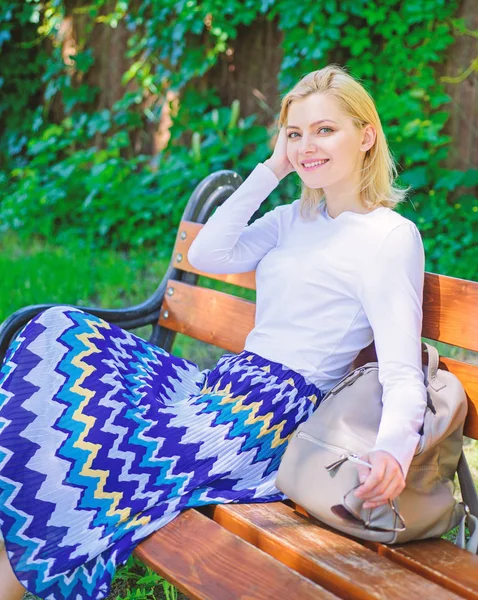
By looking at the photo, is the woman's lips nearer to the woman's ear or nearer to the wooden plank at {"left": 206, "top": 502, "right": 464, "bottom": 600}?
the woman's ear

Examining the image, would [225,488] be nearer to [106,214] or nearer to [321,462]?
[321,462]

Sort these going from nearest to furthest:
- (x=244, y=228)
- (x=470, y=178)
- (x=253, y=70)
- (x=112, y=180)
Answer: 1. (x=244, y=228)
2. (x=470, y=178)
3. (x=253, y=70)
4. (x=112, y=180)

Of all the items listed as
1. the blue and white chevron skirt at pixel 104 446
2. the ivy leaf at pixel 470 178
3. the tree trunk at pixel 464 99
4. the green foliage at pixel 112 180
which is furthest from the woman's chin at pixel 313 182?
the green foliage at pixel 112 180

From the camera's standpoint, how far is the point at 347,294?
1981mm

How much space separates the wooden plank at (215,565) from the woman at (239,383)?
68 mm

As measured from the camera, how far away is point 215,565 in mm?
1619

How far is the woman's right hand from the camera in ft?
7.31

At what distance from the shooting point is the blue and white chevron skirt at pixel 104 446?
5.81ft

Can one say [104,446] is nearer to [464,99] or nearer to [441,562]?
[441,562]

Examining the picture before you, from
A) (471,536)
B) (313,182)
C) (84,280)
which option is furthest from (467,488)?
(84,280)

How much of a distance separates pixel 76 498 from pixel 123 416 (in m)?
0.23

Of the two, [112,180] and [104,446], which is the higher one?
[112,180]

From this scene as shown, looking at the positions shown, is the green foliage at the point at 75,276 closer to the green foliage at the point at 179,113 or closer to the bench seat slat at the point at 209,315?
the green foliage at the point at 179,113

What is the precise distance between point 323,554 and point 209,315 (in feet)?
4.04
